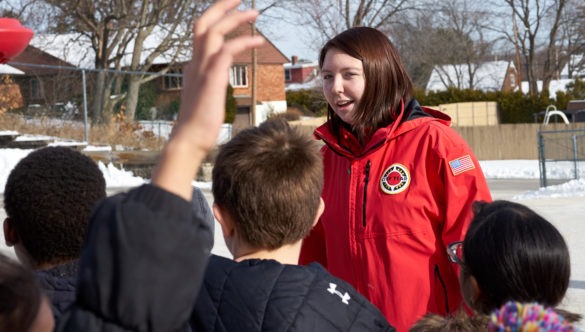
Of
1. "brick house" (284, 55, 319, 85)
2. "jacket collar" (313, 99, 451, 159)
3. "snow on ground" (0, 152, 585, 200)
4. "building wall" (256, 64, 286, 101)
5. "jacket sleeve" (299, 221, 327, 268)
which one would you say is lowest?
"snow on ground" (0, 152, 585, 200)

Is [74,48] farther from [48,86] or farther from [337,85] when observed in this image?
[337,85]

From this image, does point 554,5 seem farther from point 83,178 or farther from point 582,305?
point 83,178

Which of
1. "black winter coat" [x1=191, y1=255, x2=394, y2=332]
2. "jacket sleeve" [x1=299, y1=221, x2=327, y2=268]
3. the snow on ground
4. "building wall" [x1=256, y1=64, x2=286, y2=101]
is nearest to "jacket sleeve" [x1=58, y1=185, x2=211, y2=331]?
"black winter coat" [x1=191, y1=255, x2=394, y2=332]

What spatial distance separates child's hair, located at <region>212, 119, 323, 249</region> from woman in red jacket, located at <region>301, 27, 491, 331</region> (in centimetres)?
76

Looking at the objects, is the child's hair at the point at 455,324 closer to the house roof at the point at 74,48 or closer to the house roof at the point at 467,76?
the house roof at the point at 74,48

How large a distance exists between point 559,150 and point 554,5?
34.4 meters

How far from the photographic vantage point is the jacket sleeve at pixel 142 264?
48.1 inches

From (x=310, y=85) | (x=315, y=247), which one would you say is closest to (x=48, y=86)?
(x=315, y=247)

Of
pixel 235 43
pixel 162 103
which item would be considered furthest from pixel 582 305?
pixel 162 103

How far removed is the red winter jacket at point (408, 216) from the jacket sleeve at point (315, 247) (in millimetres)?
248

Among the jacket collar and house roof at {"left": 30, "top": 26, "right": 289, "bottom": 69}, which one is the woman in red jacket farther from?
house roof at {"left": 30, "top": 26, "right": 289, "bottom": 69}

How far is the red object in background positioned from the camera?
5.64 m

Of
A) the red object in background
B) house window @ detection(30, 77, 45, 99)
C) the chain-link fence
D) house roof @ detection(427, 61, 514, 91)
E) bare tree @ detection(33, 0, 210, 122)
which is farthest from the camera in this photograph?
house roof @ detection(427, 61, 514, 91)

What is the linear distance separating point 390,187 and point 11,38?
344cm
